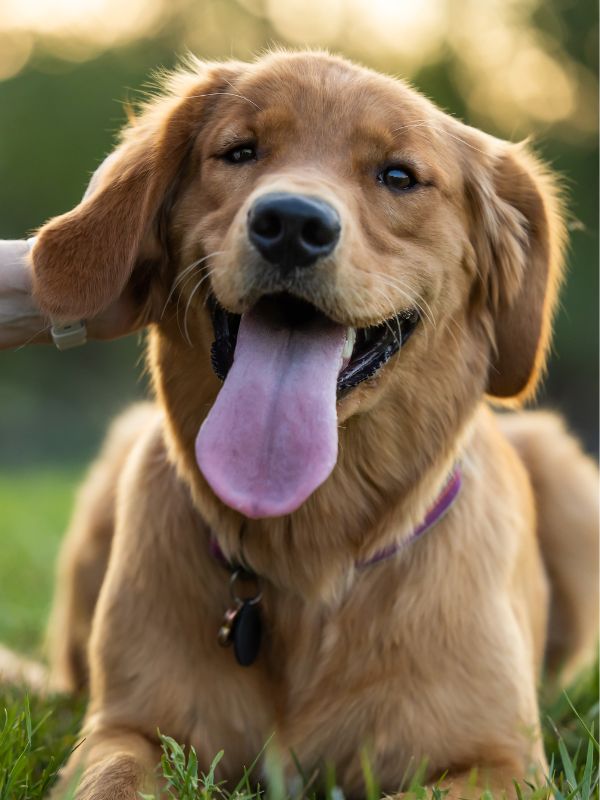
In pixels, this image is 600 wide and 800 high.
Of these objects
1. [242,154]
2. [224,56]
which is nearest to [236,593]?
[242,154]

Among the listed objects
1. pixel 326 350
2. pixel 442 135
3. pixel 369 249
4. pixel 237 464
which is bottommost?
pixel 237 464

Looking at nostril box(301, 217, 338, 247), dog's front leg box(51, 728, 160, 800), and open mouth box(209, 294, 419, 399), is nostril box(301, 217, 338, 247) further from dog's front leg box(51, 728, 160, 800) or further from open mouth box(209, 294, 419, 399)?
dog's front leg box(51, 728, 160, 800)

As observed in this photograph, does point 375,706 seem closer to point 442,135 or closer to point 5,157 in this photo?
point 442,135

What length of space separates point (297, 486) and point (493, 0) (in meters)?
23.9

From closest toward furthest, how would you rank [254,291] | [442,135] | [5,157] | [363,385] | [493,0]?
[254,291] < [363,385] < [442,135] < [493,0] < [5,157]

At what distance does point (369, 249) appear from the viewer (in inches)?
113

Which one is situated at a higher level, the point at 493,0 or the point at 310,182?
the point at 310,182

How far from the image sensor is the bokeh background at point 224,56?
22.7 meters

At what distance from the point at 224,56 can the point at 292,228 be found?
21.7m

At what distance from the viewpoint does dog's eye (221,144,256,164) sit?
307cm

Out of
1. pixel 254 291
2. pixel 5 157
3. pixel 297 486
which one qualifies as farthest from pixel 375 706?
pixel 5 157

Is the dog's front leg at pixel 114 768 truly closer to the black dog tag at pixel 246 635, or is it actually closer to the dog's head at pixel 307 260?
the black dog tag at pixel 246 635

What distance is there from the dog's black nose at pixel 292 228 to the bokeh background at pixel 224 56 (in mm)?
17705

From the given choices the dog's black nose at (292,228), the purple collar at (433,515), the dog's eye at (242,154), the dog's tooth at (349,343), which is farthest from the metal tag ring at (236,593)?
the dog's eye at (242,154)
